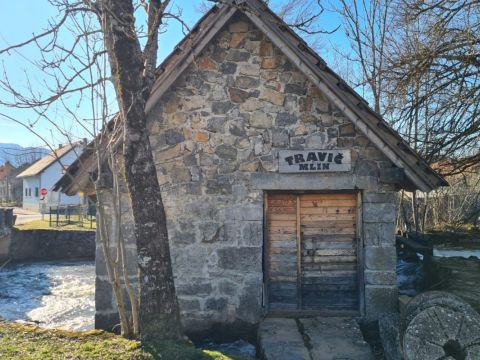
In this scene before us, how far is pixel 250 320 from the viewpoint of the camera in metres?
6.25

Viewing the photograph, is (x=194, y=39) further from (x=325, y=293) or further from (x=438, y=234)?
(x=438, y=234)

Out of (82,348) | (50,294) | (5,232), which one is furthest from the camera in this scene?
(5,232)

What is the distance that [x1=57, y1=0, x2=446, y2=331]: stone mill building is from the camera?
6277 millimetres

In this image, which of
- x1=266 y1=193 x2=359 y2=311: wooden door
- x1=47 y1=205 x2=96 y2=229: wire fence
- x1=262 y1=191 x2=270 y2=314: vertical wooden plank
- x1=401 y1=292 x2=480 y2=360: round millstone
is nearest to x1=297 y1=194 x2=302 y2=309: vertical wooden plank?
x1=266 y1=193 x2=359 y2=311: wooden door

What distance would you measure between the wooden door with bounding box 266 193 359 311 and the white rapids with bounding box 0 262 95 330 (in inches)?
132

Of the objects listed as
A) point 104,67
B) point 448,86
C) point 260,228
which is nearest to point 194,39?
point 104,67

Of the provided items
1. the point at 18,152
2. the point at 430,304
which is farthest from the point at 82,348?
the point at 430,304

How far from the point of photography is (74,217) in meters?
23.8

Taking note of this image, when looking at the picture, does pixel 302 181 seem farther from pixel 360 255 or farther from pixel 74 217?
pixel 74 217

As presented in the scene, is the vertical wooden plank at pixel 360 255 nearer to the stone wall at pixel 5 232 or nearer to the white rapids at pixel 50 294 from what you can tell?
the white rapids at pixel 50 294

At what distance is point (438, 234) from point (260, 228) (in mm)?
9345

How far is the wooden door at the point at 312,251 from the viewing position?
6.51 m

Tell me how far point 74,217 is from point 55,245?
7.00 m

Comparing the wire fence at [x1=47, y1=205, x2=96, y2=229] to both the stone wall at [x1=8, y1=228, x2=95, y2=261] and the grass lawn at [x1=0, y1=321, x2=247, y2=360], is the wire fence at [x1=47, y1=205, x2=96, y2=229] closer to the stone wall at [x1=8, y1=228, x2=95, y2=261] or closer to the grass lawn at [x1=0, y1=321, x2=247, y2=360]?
the stone wall at [x1=8, y1=228, x2=95, y2=261]
